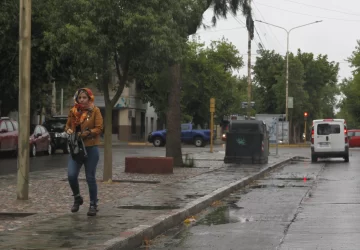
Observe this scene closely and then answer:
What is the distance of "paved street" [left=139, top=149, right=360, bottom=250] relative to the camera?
8430 millimetres

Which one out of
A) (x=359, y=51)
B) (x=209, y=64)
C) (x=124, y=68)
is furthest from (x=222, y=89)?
(x=124, y=68)

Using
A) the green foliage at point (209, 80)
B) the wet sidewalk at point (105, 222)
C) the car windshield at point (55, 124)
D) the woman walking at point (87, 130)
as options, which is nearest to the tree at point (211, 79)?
the green foliage at point (209, 80)

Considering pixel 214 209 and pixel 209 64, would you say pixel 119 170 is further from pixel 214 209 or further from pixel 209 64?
pixel 209 64

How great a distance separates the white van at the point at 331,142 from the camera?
97.2ft

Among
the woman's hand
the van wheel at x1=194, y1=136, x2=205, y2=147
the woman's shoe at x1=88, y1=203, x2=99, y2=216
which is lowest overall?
the woman's shoe at x1=88, y1=203, x2=99, y2=216

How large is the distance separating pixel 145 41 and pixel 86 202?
417 centimetres

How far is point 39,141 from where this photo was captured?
92.6 feet

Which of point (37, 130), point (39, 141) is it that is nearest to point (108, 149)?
point (39, 141)

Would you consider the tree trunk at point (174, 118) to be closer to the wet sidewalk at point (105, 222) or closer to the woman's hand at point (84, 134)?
the wet sidewalk at point (105, 222)

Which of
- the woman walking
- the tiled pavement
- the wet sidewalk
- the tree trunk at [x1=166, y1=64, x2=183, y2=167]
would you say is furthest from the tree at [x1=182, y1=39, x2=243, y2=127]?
the woman walking

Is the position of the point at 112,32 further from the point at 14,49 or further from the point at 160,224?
the point at 14,49

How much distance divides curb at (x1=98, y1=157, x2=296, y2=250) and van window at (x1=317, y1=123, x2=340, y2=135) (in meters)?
16.0

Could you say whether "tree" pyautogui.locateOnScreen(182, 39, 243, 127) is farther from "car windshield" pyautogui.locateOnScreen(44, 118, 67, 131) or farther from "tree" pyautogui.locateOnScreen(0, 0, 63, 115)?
"tree" pyautogui.locateOnScreen(0, 0, 63, 115)

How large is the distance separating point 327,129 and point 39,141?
12936 mm
